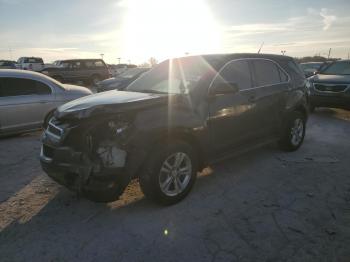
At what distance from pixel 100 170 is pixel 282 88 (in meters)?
3.64

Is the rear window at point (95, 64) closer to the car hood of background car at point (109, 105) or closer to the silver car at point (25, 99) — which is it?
the silver car at point (25, 99)

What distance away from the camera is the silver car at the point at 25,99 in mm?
6977

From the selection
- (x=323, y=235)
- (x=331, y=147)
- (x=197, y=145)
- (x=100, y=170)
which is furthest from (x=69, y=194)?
(x=331, y=147)

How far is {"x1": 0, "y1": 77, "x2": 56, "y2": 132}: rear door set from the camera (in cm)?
696

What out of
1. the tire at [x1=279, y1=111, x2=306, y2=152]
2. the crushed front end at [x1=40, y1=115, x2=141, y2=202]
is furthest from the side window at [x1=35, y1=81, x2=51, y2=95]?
the tire at [x1=279, y1=111, x2=306, y2=152]

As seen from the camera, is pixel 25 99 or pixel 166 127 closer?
pixel 166 127

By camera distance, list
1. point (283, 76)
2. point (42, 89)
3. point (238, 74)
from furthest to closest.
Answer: point (42, 89), point (283, 76), point (238, 74)

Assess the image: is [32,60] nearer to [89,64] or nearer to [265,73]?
[89,64]

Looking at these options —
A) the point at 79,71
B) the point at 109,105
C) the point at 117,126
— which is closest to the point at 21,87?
the point at 109,105

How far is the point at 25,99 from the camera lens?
23.6 feet

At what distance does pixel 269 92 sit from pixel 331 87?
5.93 metres

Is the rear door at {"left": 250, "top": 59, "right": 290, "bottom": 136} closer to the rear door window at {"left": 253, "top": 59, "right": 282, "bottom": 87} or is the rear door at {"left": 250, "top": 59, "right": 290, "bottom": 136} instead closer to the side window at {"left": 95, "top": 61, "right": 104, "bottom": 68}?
the rear door window at {"left": 253, "top": 59, "right": 282, "bottom": 87}

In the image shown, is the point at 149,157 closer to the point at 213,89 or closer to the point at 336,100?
the point at 213,89

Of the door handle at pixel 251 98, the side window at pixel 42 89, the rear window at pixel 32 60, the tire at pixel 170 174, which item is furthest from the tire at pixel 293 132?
the rear window at pixel 32 60
